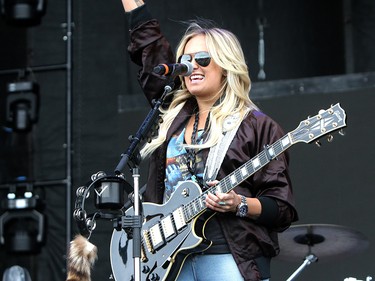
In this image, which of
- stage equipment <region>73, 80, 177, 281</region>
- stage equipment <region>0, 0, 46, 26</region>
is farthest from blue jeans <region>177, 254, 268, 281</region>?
stage equipment <region>0, 0, 46, 26</region>

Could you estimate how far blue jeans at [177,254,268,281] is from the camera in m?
4.39

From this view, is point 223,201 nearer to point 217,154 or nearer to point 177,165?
point 217,154

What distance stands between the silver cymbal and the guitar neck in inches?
66.8

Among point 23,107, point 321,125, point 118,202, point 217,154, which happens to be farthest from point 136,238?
point 23,107

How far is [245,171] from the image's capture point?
443cm

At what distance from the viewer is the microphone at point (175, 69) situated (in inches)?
175

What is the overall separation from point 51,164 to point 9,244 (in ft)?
2.43

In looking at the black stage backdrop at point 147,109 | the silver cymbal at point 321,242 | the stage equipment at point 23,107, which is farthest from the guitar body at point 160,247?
the stage equipment at point 23,107

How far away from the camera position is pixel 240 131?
15.0 ft

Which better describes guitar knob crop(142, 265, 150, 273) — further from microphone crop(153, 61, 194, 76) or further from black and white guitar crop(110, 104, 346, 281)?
microphone crop(153, 61, 194, 76)

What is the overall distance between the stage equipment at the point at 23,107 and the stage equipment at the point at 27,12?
1.67 feet

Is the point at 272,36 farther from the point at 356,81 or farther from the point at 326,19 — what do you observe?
the point at 356,81

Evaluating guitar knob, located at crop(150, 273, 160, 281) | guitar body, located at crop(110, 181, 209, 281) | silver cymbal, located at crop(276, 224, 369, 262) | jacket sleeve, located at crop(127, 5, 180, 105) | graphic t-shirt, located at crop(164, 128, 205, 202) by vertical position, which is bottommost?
guitar knob, located at crop(150, 273, 160, 281)

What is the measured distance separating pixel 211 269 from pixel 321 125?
0.79m
